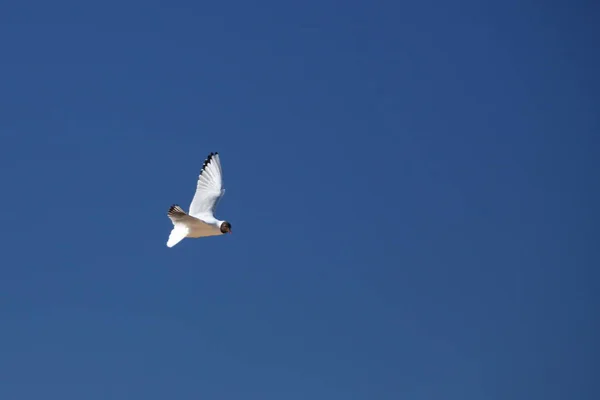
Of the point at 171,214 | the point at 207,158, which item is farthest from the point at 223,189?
the point at 171,214

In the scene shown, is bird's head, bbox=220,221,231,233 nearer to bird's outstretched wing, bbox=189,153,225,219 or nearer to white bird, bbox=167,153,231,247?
white bird, bbox=167,153,231,247

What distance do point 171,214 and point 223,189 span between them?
2.82 meters

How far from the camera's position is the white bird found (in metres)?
22.6

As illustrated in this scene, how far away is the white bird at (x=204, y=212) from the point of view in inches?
890

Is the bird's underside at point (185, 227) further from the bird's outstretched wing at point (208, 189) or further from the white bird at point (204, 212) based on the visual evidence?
the bird's outstretched wing at point (208, 189)

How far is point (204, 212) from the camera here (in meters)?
24.4

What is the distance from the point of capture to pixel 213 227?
2316cm

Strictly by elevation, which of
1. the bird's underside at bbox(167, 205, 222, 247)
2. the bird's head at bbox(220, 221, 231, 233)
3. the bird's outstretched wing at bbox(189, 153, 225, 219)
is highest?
the bird's outstretched wing at bbox(189, 153, 225, 219)

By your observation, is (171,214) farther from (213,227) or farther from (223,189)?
(223,189)

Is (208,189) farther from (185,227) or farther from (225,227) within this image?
(185,227)

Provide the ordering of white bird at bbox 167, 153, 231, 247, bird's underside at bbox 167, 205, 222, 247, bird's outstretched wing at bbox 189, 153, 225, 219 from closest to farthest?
bird's underside at bbox 167, 205, 222, 247 → white bird at bbox 167, 153, 231, 247 → bird's outstretched wing at bbox 189, 153, 225, 219

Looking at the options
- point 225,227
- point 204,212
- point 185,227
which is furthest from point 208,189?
point 185,227

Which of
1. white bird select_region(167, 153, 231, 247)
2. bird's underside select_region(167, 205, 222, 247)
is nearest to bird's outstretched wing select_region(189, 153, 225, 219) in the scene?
white bird select_region(167, 153, 231, 247)

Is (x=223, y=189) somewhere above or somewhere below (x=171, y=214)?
above
